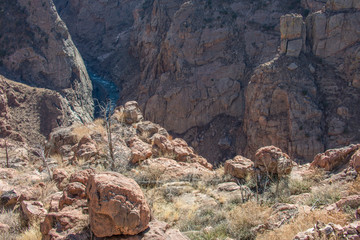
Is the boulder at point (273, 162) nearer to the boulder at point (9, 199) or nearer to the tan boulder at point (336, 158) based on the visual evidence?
the tan boulder at point (336, 158)

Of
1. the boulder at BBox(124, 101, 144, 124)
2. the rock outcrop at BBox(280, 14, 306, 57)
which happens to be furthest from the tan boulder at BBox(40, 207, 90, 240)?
the rock outcrop at BBox(280, 14, 306, 57)

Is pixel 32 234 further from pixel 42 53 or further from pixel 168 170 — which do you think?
pixel 42 53

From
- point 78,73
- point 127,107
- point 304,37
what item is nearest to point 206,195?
point 127,107

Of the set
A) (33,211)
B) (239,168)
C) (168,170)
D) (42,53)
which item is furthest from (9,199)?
(42,53)

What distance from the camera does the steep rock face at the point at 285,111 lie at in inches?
1031

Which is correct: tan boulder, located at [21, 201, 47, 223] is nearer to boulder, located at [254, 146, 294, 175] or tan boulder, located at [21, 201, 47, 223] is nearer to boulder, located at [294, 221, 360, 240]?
boulder, located at [294, 221, 360, 240]

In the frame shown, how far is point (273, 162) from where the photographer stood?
32.9ft

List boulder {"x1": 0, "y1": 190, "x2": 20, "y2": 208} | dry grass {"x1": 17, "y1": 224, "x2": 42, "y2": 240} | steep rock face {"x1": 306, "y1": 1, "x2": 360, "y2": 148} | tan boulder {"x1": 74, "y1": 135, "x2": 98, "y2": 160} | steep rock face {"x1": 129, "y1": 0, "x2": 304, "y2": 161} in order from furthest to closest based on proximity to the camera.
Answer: steep rock face {"x1": 129, "y1": 0, "x2": 304, "y2": 161}
steep rock face {"x1": 306, "y1": 1, "x2": 360, "y2": 148}
tan boulder {"x1": 74, "y1": 135, "x2": 98, "y2": 160}
boulder {"x1": 0, "y1": 190, "x2": 20, "y2": 208}
dry grass {"x1": 17, "y1": 224, "x2": 42, "y2": 240}

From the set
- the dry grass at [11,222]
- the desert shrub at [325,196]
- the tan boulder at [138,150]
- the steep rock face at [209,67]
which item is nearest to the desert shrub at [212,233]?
the desert shrub at [325,196]

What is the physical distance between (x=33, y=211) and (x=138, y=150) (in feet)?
15.6

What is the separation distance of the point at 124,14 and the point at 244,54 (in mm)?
27675

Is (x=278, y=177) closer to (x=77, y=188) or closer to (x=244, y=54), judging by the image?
(x=77, y=188)

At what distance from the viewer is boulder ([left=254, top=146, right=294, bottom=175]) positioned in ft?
32.5

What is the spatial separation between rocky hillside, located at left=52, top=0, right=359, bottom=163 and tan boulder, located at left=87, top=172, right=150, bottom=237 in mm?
21850
